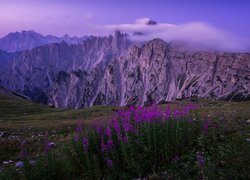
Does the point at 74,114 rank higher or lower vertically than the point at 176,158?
lower

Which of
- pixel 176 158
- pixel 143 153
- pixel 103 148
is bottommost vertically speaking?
pixel 176 158

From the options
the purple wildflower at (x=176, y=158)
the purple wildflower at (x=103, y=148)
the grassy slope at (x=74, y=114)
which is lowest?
the grassy slope at (x=74, y=114)

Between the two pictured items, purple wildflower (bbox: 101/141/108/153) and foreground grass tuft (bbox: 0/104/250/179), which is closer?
foreground grass tuft (bbox: 0/104/250/179)

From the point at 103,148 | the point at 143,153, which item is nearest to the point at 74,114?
the point at 103,148

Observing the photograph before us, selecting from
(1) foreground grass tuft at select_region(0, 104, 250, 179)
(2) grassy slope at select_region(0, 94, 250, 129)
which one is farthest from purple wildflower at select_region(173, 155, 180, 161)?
(2) grassy slope at select_region(0, 94, 250, 129)

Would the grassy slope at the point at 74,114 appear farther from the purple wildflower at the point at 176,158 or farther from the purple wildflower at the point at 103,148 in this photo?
the purple wildflower at the point at 103,148

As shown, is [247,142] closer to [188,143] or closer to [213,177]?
[188,143]

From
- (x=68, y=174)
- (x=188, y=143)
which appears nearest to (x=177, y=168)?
(x=188, y=143)

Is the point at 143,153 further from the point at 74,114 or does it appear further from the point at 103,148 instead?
the point at 74,114

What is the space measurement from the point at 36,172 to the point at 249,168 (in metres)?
5.79

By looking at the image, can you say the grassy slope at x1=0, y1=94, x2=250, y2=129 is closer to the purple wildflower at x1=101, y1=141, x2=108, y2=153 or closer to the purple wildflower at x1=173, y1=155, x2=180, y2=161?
the purple wildflower at x1=173, y1=155, x2=180, y2=161

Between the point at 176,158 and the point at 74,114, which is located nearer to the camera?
the point at 176,158

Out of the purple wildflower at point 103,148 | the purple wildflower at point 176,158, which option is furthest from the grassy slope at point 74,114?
the purple wildflower at point 103,148

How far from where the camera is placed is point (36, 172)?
9586mm
